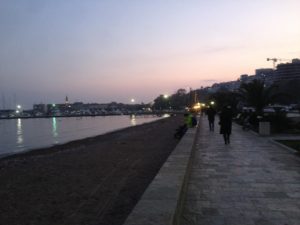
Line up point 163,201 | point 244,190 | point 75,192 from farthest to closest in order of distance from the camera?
point 75,192 → point 244,190 → point 163,201

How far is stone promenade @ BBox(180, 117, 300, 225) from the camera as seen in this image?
6.49 m

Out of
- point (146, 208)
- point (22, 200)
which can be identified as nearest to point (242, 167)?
point (22, 200)

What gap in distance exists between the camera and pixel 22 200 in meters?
9.52

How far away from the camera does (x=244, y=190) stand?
838 centimetres

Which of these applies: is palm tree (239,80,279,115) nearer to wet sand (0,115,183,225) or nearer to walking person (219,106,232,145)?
Result: walking person (219,106,232,145)

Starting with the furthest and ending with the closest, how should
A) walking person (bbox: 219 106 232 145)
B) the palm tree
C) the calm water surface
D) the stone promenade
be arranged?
the calm water surface → the palm tree → walking person (bbox: 219 106 232 145) → the stone promenade

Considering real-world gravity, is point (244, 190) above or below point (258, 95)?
below

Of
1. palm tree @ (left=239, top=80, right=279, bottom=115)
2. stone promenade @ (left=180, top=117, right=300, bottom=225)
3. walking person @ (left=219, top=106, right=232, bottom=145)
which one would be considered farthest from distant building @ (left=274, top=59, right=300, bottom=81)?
stone promenade @ (left=180, top=117, right=300, bottom=225)

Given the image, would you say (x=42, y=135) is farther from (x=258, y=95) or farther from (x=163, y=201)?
(x=163, y=201)

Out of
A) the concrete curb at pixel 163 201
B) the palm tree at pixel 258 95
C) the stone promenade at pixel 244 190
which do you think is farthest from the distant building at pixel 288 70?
the concrete curb at pixel 163 201

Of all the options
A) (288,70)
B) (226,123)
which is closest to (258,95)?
(226,123)

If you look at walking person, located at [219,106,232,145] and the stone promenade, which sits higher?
walking person, located at [219,106,232,145]

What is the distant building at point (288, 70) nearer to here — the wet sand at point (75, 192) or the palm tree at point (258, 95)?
the palm tree at point (258, 95)

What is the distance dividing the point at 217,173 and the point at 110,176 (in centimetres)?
327
